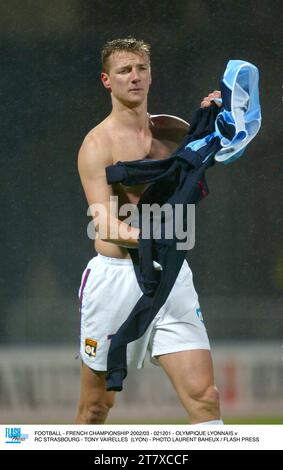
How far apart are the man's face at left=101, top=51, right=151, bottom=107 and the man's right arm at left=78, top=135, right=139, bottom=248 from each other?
15 centimetres

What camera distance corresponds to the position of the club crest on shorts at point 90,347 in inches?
120

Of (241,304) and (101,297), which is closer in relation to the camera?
(101,297)

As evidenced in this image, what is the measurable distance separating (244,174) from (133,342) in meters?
0.74

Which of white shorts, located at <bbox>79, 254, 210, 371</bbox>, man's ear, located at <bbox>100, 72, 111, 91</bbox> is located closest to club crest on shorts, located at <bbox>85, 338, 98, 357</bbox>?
white shorts, located at <bbox>79, 254, 210, 371</bbox>

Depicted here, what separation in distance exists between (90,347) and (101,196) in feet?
1.47

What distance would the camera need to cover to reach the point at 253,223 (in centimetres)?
342

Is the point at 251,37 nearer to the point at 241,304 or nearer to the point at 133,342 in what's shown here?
the point at 241,304

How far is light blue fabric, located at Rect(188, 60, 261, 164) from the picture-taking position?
2.93m

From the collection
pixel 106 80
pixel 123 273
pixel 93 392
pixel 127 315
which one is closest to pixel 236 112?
pixel 106 80

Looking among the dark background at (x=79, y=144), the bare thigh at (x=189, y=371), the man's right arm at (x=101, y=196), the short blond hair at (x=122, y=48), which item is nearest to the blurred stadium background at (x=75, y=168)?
the dark background at (x=79, y=144)

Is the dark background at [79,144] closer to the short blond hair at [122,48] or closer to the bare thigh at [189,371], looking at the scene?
the short blond hair at [122,48]

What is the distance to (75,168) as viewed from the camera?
3.35 m

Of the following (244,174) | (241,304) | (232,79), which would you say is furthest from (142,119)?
(241,304)

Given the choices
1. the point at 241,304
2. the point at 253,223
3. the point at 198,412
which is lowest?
the point at 198,412
